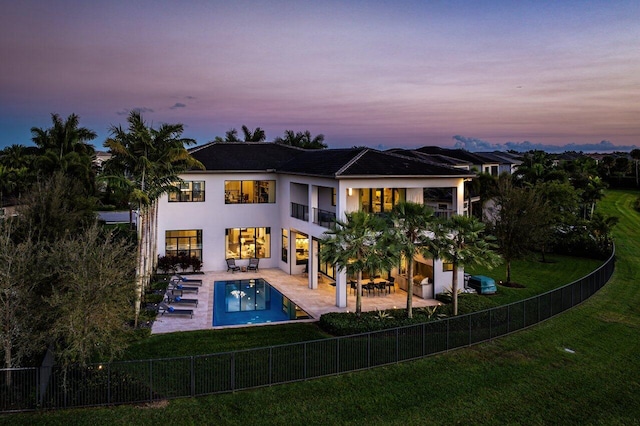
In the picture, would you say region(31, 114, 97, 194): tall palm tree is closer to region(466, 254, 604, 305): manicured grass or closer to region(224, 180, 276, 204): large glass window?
region(224, 180, 276, 204): large glass window

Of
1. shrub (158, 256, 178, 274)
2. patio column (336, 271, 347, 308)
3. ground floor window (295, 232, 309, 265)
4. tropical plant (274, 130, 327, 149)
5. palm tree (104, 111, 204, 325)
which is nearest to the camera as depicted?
palm tree (104, 111, 204, 325)

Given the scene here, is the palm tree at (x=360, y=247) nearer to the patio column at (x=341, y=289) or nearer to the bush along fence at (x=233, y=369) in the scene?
the bush along fence at (x=233, y=369)

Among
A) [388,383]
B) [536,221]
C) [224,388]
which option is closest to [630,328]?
[536,221]

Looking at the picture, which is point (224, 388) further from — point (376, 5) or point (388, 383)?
point (376, 5)

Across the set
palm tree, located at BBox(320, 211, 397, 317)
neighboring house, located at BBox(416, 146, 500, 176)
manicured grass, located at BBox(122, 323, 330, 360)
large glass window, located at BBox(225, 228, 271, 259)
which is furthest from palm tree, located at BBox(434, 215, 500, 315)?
neighboring house, located at BBox(416, 146, 500, 176)

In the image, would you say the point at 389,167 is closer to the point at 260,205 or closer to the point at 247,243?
the point at 260,205

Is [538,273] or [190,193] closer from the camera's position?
[190,193]

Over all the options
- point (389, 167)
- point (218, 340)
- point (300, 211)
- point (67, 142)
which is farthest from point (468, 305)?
point (67, 142)

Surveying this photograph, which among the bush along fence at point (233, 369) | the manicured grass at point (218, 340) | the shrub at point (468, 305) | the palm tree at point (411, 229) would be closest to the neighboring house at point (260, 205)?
the shrub at point (468, 305)
